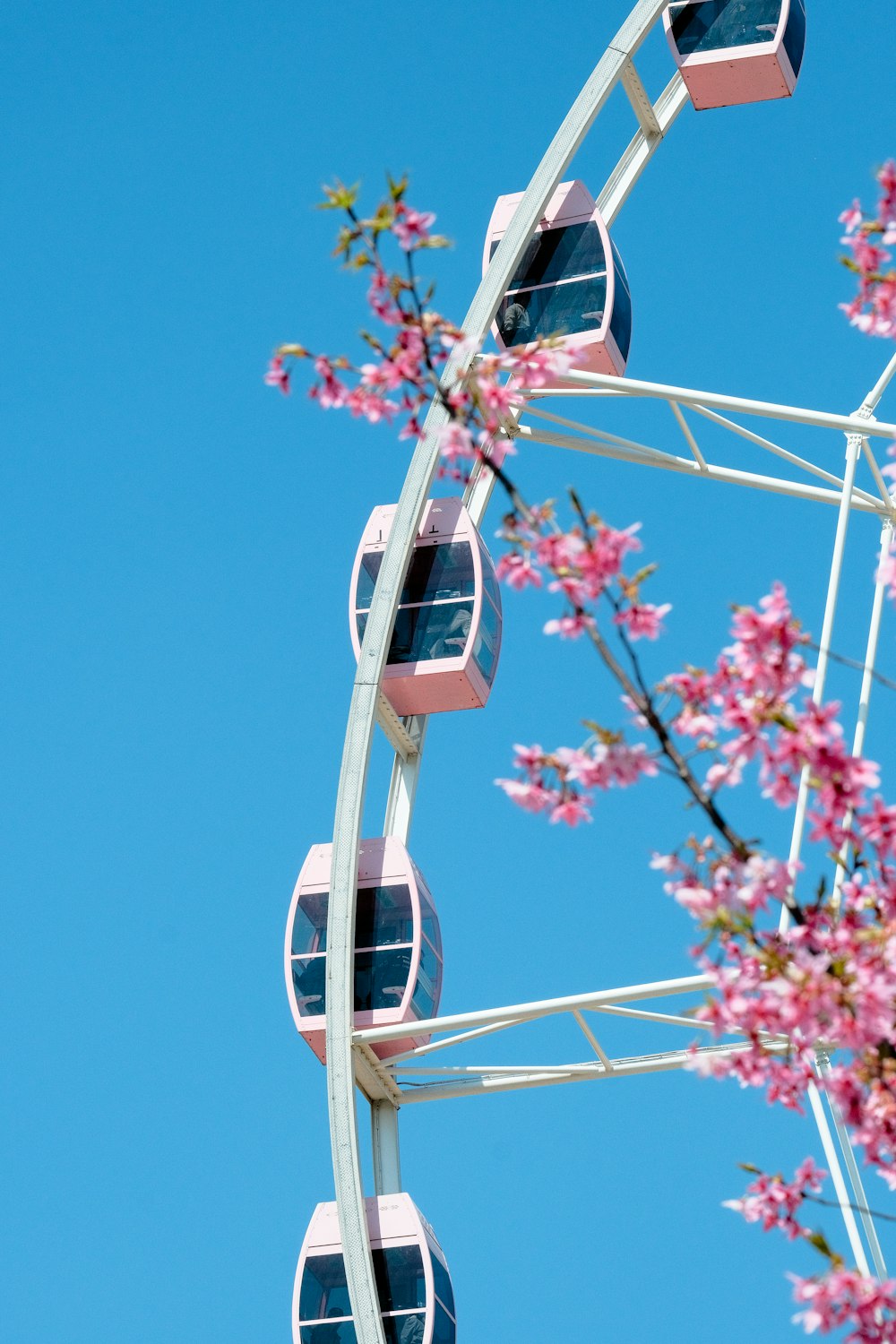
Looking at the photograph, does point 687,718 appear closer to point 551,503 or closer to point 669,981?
point 551,503

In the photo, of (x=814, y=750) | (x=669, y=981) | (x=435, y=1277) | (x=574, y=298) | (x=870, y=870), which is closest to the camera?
(x=814, y=750)

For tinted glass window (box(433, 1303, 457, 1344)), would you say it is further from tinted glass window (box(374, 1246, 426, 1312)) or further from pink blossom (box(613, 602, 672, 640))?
pink blossom (box(613, 602, 672, 640))

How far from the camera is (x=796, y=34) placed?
61.4 ft

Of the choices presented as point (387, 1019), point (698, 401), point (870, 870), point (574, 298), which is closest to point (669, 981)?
point (387, 1019)

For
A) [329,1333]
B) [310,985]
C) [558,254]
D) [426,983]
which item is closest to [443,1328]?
[329,1333]

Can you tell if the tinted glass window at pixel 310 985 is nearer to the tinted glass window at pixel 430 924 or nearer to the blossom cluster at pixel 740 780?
the tinted glass window at pixel 430 924

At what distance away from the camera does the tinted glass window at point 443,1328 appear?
16094 millimetres

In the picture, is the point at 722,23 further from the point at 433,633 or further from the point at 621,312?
the point at 433,633

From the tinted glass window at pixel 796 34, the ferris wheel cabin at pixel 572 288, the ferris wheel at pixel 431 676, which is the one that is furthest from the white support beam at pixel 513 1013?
the tinted glass window at pixel 796 34

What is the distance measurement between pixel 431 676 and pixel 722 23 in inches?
254

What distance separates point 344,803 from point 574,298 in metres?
4.72

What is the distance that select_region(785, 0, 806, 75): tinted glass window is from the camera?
60.1 feet

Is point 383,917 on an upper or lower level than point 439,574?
lower

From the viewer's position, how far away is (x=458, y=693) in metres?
17.8
